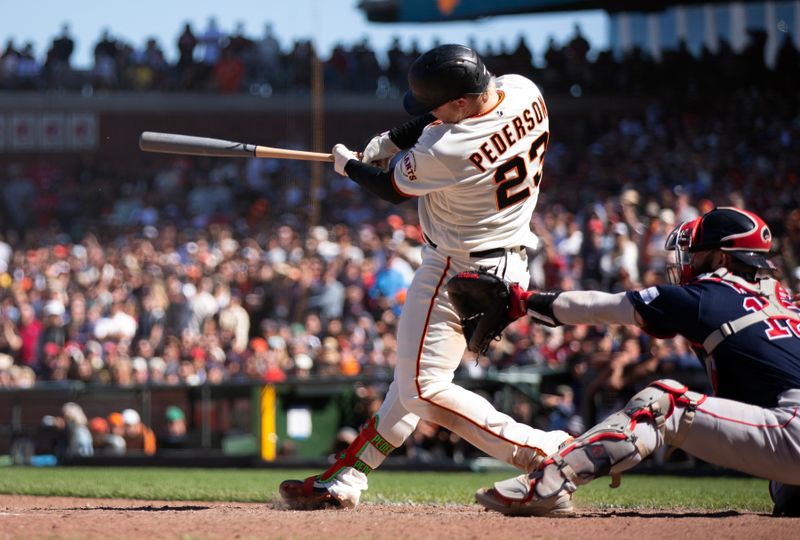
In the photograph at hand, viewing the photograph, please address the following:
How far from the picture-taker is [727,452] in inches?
164

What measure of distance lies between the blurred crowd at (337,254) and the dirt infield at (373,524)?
4798 mm

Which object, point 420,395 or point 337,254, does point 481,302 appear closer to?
point 420,395

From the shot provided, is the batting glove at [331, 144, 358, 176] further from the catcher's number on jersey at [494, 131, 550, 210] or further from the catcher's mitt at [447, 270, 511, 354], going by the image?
the catcher's mitt at [447, 270, 511, 354]

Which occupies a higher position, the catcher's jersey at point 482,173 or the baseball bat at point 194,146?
the baseball bat at point 194,146

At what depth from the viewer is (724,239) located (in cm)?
438

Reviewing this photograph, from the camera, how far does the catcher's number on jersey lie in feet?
15.7

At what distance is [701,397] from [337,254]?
35.0 feet

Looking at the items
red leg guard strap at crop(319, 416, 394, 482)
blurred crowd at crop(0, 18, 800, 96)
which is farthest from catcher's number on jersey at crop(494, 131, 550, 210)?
blurred crowd at crop(0, 18, 800, 96)

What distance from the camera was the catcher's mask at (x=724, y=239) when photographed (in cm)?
436

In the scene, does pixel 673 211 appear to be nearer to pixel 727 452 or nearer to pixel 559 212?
pixel 559 212

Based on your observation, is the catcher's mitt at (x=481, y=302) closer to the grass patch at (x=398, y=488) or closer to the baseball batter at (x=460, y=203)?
the baseball batter at (x=460, y=203)

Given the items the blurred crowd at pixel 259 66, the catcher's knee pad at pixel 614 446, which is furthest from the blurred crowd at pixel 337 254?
the catcher's knee pad at pixel 614 446

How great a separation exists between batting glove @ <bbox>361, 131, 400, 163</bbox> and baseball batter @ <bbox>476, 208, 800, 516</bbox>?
124 cm

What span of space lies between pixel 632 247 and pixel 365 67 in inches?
503
